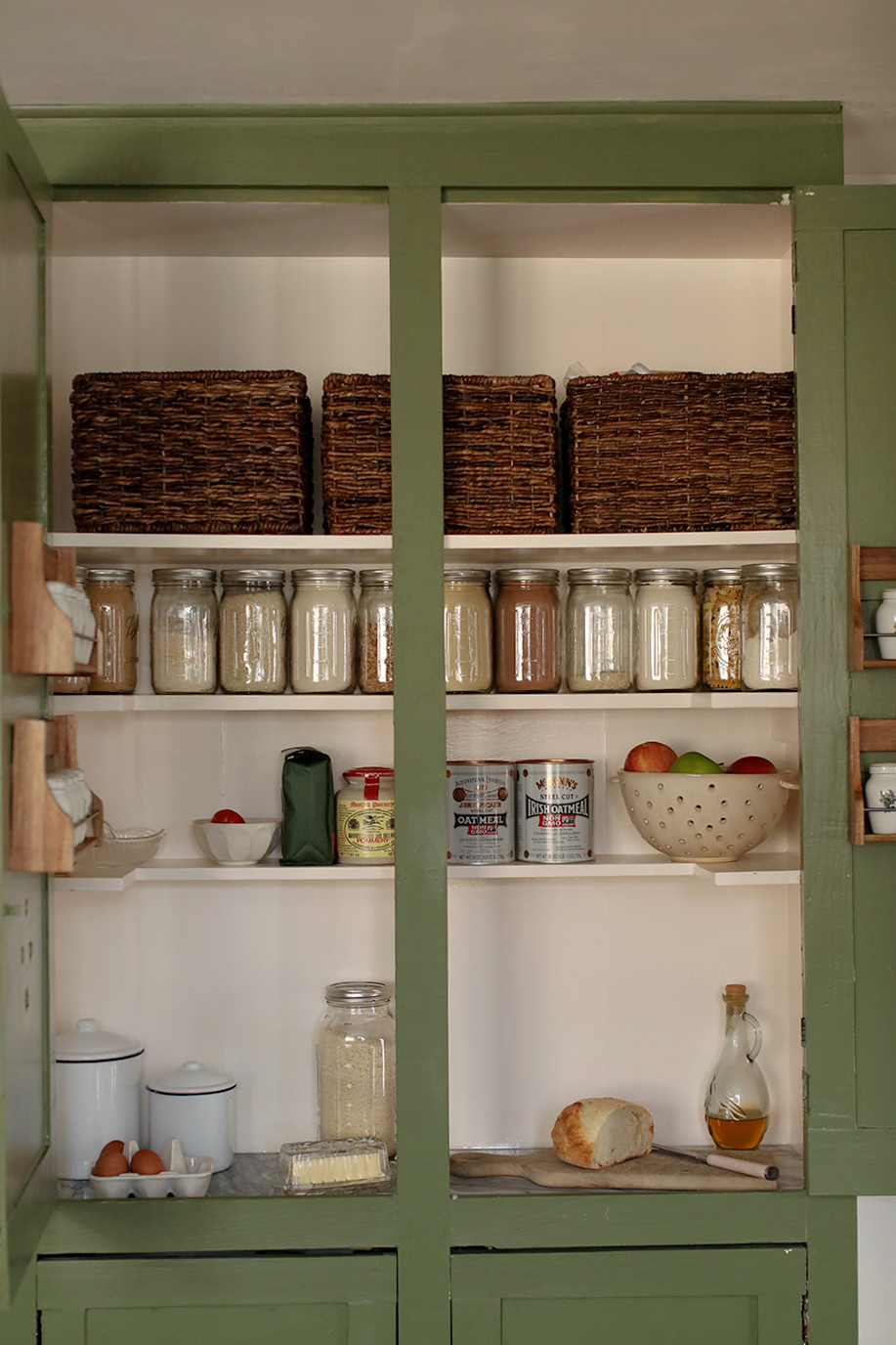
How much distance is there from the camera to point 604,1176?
181 cm

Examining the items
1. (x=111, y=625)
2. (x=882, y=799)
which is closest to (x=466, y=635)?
(x=111, y=625)

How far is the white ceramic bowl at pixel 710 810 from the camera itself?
6.16 feet

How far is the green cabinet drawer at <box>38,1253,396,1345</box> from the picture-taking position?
1.73 meters

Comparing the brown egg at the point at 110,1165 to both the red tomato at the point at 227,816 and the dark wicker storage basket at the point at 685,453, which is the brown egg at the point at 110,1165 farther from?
the dark wicker storage basket at the point at 685,453

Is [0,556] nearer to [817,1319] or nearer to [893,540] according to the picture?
[893,540]

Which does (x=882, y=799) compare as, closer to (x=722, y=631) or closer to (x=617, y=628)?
(x=722, y=631)

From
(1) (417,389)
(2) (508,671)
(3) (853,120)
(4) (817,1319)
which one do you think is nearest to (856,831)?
(2) (508,671)

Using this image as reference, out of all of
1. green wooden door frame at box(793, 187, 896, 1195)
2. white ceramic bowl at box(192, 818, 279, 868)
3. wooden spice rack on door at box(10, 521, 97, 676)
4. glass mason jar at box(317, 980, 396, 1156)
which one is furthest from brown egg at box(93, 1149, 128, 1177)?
green wooden door frame at box(793, 187, 896, 1195)

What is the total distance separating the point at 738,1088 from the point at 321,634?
3.38 feet

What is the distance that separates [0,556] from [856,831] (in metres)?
1.26

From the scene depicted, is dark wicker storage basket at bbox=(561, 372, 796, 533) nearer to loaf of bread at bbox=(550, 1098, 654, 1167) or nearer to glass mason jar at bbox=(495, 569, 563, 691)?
glass mason jar at bbox=(495, 569, 563, 691)

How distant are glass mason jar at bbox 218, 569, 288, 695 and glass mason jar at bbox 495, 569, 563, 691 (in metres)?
0.37

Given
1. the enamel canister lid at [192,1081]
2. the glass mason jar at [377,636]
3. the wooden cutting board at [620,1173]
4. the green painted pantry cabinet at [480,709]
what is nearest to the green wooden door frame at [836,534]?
the green painted pantry cabinet at [480,709]

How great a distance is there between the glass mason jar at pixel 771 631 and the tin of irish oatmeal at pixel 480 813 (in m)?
0.45
